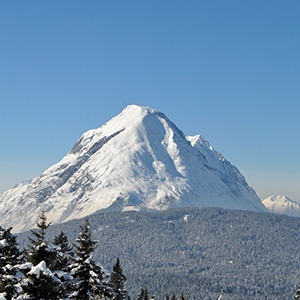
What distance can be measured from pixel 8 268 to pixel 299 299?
39557mm

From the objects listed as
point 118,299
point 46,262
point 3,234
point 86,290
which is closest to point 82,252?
point 86,290

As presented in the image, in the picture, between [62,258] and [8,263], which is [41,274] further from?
[8,263]

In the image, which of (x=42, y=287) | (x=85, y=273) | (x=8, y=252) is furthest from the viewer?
(x=85, y=273)

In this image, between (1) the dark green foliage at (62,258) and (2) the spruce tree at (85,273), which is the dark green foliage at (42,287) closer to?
(1) the dark green foliage at (62,258)

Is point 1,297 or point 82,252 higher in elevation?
point 82,252

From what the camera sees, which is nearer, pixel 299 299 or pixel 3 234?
pixel 3 234

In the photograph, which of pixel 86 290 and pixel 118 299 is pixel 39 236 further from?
pixel 118 299

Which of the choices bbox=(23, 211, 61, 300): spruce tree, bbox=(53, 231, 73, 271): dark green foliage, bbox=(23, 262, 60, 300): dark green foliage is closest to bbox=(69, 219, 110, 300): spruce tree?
bbox=(53, 231, 73, 271): dark green foliage

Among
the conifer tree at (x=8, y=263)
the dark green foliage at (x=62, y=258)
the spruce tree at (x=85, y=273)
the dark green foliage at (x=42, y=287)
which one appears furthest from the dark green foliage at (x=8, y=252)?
the dark green foliage at (x=42, y=287)

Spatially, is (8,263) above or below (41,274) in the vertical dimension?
above

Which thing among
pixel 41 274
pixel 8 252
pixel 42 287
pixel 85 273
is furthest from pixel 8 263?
pixel 41 274

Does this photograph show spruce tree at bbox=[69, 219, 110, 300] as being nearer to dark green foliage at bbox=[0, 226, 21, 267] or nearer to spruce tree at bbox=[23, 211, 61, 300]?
dark green foliage at bbox=[0, 226, 21, 267]

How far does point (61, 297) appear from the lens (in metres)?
20.2

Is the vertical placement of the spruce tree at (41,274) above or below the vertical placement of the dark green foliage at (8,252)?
below
